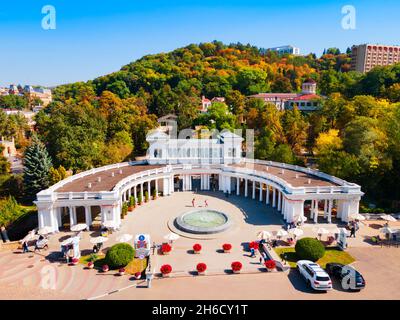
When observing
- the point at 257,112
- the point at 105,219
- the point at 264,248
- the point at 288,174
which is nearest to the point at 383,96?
the point at 257,112

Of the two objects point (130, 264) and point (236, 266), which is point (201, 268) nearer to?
point (236, 266)

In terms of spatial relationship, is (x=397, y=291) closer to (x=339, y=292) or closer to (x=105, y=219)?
(x=339, y=292)

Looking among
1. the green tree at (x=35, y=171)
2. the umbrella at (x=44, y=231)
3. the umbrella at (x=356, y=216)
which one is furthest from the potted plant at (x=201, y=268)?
the green tree at (x=35, y=171)

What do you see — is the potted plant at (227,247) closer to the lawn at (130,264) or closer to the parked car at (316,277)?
the parked car at (316,277)

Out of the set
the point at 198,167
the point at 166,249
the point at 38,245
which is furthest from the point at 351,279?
the point at 198,167

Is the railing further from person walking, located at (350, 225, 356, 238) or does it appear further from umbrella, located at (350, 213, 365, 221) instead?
person walking, located at (350, 225, 356, 238)

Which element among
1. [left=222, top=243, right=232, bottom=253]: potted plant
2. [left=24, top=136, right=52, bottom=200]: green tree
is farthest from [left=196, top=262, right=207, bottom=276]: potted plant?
[left=24, top=136, right=52, bottom=200]: green tree
